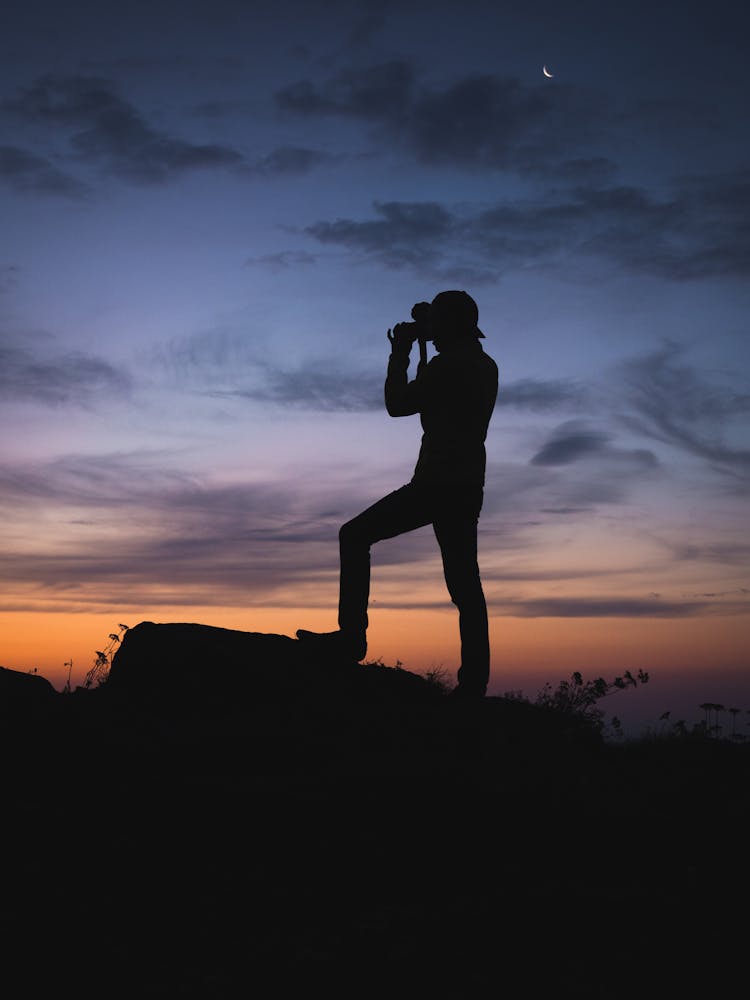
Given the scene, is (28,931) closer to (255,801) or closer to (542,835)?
(255,801)

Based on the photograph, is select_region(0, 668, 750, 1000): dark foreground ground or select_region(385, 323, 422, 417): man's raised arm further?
select_region(385, 323, 422, 417): man's raised arm

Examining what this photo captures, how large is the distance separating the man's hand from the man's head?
20 centimetres

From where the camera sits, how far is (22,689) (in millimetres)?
7891

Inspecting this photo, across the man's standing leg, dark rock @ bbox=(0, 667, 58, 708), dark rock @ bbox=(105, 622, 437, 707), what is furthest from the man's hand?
dark rock @ bbox=(0, 667, 58, 708)

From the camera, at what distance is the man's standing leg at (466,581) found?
865cm

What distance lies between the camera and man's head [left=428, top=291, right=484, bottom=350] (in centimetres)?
876

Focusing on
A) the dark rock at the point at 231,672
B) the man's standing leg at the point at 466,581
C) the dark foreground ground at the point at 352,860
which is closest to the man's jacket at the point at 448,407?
the man's standing leg at the point at 466,581

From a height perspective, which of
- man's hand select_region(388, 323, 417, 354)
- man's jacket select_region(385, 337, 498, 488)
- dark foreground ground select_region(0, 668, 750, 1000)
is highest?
man's hand select_region(388, 323, 417, 354)

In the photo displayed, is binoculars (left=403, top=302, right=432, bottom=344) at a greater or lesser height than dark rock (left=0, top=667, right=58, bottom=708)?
greater

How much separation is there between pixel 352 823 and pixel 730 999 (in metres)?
2.46

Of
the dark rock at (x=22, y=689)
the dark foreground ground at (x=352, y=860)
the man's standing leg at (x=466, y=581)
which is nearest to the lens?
the dark foreground ground at (x=352, y=860)

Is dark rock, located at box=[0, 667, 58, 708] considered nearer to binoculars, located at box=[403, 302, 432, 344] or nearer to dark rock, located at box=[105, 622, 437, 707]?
dark rock, located at box=[105, 622, 437, 707]

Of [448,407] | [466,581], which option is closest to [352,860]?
[466,581]

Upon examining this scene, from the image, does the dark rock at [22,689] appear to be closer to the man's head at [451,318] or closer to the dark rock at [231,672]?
the dark rock at [231,672]
